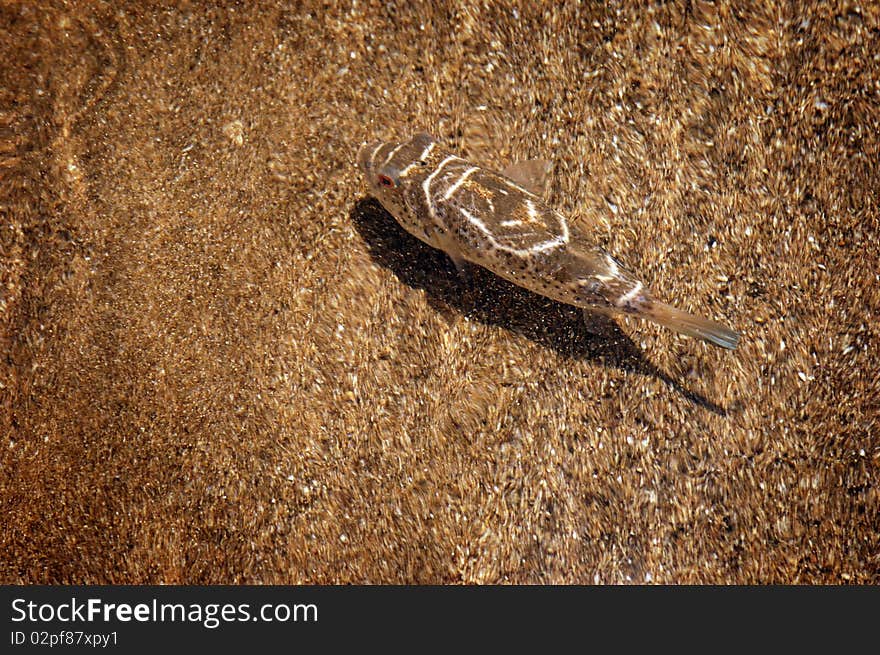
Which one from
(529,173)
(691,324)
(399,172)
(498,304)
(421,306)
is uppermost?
(529,173)

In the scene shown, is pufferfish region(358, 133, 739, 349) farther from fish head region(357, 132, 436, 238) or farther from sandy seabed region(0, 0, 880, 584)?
sandy seabed region(0, 0, 880, 584)

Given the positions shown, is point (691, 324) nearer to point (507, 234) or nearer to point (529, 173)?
point (507, 234)

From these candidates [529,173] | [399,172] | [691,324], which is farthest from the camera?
[529,173]

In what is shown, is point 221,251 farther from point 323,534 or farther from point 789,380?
point 789,380

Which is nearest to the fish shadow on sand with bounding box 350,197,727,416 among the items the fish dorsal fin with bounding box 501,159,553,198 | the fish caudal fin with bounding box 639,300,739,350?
the fish caudal fin with bounding box 639,300,739,350

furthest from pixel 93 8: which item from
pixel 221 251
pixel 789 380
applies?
pixel 789 380

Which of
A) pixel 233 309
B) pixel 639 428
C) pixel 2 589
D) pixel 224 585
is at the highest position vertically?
pixel 639 428

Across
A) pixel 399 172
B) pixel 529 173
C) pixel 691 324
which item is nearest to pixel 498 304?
pixel 529 173
